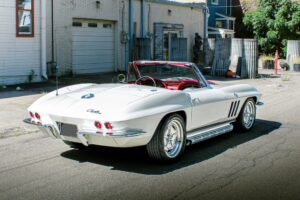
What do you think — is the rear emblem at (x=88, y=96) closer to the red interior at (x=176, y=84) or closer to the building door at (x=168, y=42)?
the red interior at (x=176, y=84)

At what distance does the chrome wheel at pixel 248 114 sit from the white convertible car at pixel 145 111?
641 mm

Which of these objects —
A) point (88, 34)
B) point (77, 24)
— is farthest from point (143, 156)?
point (88, 34)

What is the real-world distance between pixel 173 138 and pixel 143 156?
1.90 ft

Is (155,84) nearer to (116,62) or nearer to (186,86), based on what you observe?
(186,86)

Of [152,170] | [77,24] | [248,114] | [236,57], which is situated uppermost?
[77,24]

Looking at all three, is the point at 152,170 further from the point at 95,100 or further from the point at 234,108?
the point at 234,108

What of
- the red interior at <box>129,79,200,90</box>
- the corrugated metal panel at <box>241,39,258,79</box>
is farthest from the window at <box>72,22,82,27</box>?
the red interior at <box>129,79,200,90</box>

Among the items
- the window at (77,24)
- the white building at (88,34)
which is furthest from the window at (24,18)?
the window at (77,24)

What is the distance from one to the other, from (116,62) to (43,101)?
14851mm

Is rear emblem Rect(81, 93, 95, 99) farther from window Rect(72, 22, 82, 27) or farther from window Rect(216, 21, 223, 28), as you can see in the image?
window Rect(216, 21, 223, 28)

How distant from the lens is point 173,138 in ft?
21.2

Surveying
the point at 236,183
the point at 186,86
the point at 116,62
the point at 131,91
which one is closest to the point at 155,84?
the point at 186,86

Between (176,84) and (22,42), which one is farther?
(22,42)

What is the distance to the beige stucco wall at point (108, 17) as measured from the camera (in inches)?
722
